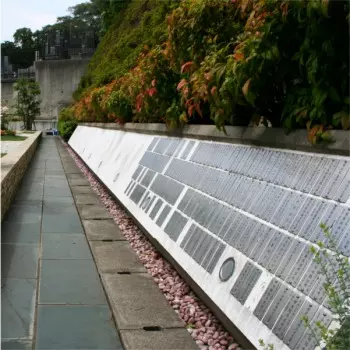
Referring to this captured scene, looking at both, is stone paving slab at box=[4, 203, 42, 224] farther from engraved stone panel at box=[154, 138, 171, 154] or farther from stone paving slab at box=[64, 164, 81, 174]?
stone paving slab at box=[64, 164, 81, 174]

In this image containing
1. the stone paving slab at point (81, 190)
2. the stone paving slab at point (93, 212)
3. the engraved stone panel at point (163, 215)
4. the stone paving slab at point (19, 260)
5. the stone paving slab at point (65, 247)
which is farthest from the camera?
the stone paving slab at point (81, 190)

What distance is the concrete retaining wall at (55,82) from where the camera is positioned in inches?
1893

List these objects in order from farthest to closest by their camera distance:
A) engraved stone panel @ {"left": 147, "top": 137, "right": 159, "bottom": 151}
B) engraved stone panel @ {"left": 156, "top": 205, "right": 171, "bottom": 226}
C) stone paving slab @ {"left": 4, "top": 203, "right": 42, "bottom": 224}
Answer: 1. engraved stone panel @ {"left": 147, "top": 137, "right": 159, "bottom": 151}
2. stone paving slab @ {"left": 4, "top": 203, "right": 42, "bottom": 224}
3. engraved stone panel @ {"left": 156, "top": 205, "right": 171, "bottom": 226}

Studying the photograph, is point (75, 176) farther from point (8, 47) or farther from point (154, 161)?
point (8, 47)

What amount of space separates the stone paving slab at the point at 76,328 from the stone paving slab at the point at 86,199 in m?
4.32

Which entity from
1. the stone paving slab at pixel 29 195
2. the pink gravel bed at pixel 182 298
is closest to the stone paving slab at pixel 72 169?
the stone paving slab at pixel 29 195

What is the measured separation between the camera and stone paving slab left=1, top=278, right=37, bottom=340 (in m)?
2.98

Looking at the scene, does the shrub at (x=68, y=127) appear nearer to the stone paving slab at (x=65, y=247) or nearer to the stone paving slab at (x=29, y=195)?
the stone paving slab at (x=29, y=195)

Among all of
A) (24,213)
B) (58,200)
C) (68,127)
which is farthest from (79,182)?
(68,127)

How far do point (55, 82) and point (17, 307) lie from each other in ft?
156

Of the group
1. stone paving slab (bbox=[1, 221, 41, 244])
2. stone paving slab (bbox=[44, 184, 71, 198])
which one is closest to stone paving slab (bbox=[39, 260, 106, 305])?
stone paving slab (bbox=[1, 221, 41, 244])

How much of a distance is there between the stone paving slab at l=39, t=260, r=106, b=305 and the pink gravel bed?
1.67 feet

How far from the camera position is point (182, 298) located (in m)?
3.64

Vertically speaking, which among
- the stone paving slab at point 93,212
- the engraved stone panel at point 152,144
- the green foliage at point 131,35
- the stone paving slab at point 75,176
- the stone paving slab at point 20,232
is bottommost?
the stone paving slab at point 75,176
